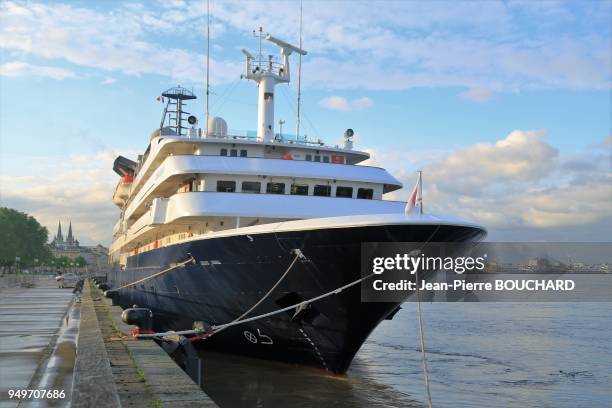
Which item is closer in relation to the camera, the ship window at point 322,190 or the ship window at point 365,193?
the ship window at point 322,190

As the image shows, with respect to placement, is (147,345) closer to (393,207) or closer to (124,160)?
(393,207)

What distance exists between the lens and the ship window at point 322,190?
17.1 m

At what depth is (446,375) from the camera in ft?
58.3

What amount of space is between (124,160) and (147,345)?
30360mm

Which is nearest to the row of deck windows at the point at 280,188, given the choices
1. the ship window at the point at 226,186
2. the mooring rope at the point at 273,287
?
the ship window at the point at 226,186

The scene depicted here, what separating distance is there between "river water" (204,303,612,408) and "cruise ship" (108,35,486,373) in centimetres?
57

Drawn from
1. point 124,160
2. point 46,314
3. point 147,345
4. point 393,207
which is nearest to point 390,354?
point 393,207

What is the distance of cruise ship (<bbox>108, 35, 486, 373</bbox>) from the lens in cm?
1249

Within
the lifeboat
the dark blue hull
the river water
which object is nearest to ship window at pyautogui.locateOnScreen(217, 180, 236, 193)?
the dark blue hull

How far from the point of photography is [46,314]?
99.6 ft

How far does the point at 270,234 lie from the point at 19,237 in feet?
312

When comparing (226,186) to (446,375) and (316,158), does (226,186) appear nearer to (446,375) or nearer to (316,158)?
(316,158)

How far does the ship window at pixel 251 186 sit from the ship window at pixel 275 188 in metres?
0.27

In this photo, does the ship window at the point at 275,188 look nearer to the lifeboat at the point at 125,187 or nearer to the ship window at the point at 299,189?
the ship window at the point at 299,189
